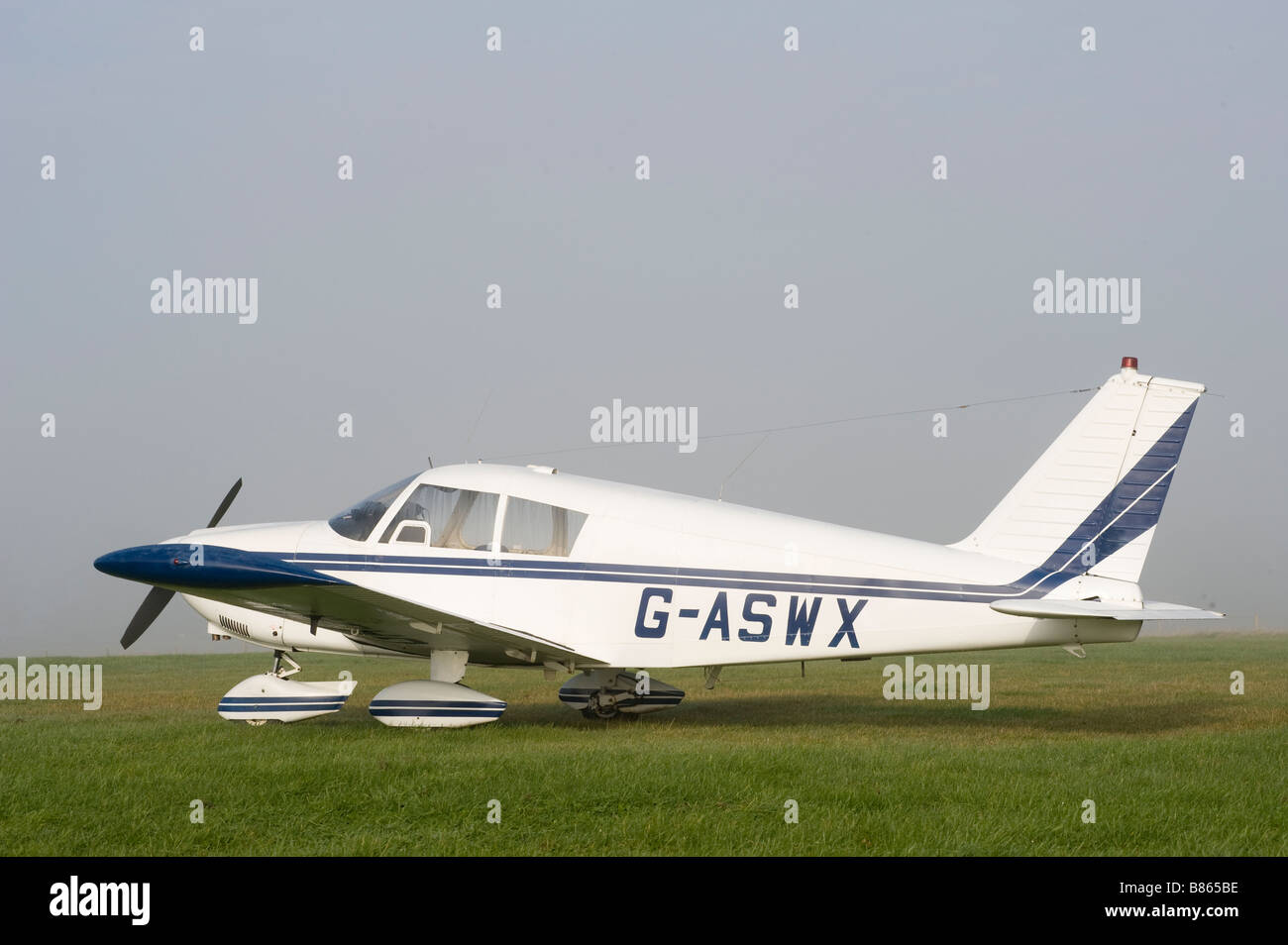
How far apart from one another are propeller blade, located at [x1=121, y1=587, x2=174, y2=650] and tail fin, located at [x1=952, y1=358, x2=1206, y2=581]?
9.82m

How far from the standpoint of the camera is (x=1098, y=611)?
421 inches

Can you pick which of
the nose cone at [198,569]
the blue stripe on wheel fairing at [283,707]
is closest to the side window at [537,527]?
the nose cone at [198,569]

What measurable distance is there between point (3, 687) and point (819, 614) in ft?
45.5

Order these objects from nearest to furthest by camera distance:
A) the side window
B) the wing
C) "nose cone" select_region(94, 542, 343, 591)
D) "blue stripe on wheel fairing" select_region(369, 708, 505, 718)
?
1. "nose cone" select_region(94, 542, 343, 591)
2. the wing
3. "blue stripe on wheel fairing" select_region(369, 708, 505, 718)
4. the side window

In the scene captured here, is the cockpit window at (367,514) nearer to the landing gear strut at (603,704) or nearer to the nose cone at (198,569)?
the nose cone at (198,569)

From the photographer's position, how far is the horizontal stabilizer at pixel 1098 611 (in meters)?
10.6

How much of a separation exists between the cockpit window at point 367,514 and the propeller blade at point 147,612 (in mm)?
3436

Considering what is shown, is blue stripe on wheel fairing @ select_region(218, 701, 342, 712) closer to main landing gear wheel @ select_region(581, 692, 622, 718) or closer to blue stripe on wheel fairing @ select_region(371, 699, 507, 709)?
blue stripe on wheel fairing @ select_region(371, 699, 507, 709)

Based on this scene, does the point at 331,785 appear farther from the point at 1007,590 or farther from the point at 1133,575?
the point at 1133,575

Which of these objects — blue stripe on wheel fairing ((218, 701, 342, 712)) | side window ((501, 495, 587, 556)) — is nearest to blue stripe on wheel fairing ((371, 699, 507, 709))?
blue stripe on wheel fairing ((218, 701, 342, 712))

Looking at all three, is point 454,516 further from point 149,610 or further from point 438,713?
point 149,610

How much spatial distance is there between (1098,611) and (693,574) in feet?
12.4

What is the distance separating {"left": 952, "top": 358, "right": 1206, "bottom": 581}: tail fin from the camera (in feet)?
37.2
